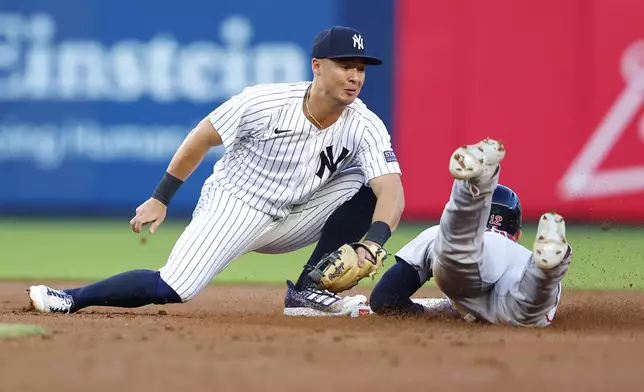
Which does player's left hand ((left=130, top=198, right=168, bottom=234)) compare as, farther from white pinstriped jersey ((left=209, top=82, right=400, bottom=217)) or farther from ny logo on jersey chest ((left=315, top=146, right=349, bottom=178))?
ny logo on jersey chest ((left=315, top=146, right=349, bottom=178))

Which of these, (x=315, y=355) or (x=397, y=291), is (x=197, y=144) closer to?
(x=397, y=291)

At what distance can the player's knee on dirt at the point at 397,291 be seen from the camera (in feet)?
14.2

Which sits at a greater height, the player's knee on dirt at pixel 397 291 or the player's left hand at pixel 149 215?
the player's left hand at pixel 149 215

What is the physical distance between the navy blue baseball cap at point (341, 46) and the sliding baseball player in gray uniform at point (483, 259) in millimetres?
760

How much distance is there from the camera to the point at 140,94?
9852 mm

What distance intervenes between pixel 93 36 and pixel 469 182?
6842 mm

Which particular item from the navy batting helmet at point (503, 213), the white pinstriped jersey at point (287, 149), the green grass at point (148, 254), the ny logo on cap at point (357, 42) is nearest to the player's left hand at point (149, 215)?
the white pinstriped jersey at point (287, 149)

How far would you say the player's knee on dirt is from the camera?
14.2 ft

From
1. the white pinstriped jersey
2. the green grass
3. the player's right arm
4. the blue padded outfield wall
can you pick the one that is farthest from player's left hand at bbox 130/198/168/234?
the blue padded outfield wall

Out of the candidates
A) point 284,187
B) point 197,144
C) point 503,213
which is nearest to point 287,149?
point 284,187

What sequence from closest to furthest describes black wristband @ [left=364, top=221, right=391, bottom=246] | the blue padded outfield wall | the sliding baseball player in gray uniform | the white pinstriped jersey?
the sliding baseball player in gray uniform → black wristband @ [left=364, top=221, right=391, bottom=246] → the white pinstriped jersey → the blue padded outfield wall

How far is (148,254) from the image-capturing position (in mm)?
7949

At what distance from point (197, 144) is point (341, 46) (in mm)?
686

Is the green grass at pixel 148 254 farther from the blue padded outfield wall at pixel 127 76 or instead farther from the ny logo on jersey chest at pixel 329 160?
the ny logo on jersey chest at pixel 329 160
